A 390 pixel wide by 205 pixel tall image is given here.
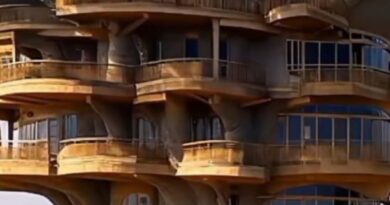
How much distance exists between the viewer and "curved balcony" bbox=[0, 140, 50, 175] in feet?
145

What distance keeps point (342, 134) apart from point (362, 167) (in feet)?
5.89

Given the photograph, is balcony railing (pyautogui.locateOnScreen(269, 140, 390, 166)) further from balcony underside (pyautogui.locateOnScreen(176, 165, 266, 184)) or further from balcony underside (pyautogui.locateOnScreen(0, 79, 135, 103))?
balcony underside (pyautogui.locateOnScreen(0, 79, 135, 103))

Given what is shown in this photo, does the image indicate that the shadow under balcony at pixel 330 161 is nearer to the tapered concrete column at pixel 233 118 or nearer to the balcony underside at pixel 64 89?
the tapered concrete column at pixel 233 118

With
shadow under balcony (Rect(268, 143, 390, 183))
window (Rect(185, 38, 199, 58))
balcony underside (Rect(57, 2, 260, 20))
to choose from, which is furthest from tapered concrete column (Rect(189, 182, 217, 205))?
balcony underside (Rect(57, 2, 260, 20))

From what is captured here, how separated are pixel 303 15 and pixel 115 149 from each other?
8.11 metres

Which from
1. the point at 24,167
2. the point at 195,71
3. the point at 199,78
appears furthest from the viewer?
the point at 24,167

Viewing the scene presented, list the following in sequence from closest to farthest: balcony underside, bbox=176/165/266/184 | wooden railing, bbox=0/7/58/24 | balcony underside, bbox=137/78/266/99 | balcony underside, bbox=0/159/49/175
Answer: balcony underside, bbox=176/165/266/184, balcony underside, bbox=137/78/266/99, balcony underside, bbox=0/159/49/175, wooden railing, bbox=0/7/58/24

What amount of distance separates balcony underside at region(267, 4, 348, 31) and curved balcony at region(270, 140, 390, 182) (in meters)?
4.27

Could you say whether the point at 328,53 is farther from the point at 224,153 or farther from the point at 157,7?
the point at 157,7

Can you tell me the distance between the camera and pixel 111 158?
42.2 m

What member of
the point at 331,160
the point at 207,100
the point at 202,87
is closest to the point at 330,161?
the point at 331,160

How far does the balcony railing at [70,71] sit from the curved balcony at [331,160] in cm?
615

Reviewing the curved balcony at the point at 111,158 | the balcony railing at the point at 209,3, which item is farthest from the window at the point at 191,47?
the curved balcony at the point at 111,158

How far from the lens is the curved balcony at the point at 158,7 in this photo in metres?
42.8
